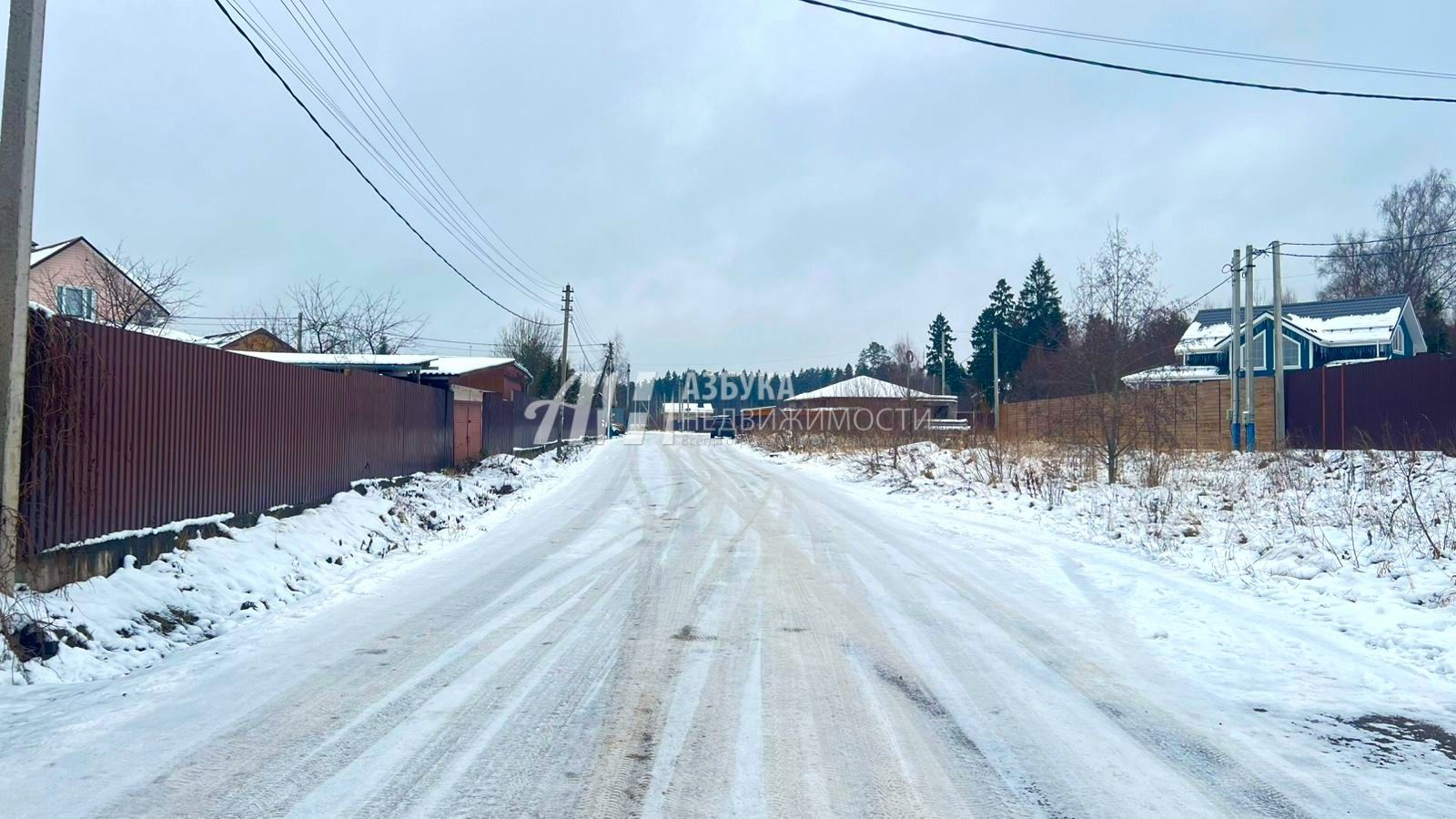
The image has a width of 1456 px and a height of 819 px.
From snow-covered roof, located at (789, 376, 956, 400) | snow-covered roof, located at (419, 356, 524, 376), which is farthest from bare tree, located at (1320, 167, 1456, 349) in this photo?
snow-covered roof, located at (419, 356, 524, 376)

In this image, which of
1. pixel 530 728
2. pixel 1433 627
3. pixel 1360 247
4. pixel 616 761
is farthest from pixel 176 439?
pixel 1360 247

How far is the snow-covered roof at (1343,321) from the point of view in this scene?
40000 millimetres

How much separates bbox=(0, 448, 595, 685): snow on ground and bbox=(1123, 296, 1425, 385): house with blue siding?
35463 millimetres

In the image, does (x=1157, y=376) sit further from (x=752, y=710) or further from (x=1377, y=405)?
(x=752, y=710)

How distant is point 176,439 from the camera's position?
30.0 ft

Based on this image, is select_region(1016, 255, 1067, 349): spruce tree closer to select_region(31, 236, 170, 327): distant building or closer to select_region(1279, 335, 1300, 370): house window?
select_region(1279, 335, 1300, 370): house window

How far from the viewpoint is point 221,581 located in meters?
8.38

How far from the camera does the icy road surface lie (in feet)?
13.5

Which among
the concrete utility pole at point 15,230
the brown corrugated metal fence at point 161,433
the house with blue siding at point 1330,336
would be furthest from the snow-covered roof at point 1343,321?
the concrete utility pole at point 15,230

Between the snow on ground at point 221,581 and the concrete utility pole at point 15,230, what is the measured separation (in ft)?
2.12

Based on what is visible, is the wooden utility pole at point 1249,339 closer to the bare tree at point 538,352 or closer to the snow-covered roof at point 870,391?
the snow-covered roof at point 870,391

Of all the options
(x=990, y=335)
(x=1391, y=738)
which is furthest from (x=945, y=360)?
(x=1391, y=738)

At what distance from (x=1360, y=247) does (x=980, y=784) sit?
62032 mm

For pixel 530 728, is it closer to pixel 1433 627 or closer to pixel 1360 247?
pixel 1433 627
